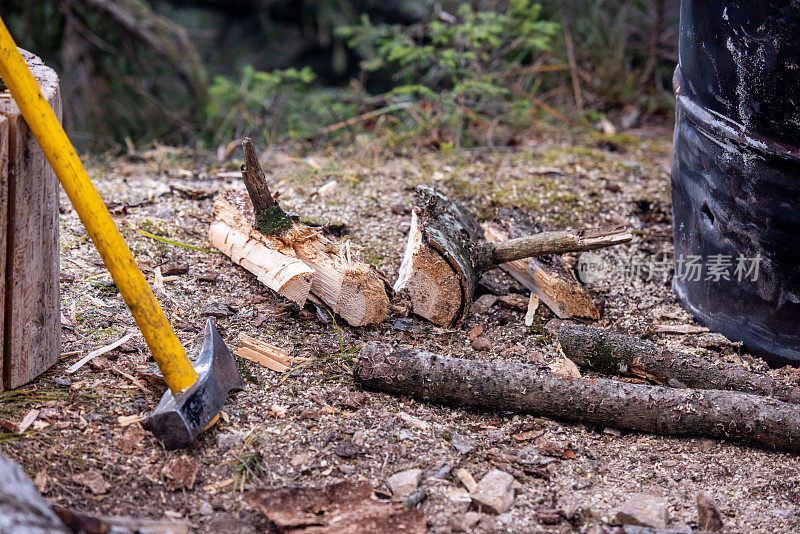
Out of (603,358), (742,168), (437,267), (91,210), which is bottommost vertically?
(603,358)

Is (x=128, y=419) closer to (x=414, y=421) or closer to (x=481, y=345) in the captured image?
(x=414, y=421)

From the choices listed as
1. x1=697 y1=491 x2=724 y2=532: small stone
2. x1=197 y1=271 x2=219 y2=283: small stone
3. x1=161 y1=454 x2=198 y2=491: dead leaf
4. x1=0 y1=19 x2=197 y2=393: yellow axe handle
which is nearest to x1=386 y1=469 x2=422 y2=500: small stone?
x1=161 y1=454 x2=198 y2=491: dead leaf

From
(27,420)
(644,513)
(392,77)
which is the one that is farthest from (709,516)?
(392,77)

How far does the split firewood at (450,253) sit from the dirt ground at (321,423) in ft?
0.41

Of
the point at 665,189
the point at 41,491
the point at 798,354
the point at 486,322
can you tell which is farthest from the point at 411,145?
the point at 41,491

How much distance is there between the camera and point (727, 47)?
2162 millimetres

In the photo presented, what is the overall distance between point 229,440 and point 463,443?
0.69 metres

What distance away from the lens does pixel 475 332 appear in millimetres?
2561

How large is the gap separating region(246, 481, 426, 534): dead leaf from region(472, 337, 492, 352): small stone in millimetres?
910

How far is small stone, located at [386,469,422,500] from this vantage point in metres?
1.69

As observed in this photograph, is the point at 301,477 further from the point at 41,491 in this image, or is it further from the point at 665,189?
the point at 665,189

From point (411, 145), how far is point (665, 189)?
165 cm

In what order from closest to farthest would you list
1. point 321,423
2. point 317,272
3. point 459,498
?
point 459,498 < point 321,423 < point 317,272

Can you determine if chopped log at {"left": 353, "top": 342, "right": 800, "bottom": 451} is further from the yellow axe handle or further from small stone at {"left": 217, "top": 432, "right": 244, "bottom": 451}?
the yellow axe handle
